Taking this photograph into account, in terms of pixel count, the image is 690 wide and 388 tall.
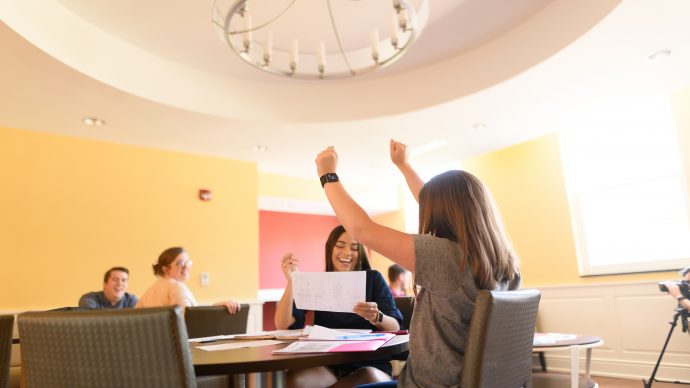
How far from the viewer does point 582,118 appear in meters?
4.43

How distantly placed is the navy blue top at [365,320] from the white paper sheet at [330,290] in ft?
1.14

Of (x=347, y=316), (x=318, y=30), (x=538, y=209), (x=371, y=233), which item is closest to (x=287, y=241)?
(x=538, y=209)

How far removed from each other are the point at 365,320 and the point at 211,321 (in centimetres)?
89

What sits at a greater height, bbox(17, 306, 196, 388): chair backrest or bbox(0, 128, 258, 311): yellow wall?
bbox(0, 128, 258, 311): yellow wall

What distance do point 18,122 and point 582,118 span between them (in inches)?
197

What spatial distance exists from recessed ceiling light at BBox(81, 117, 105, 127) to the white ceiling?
0.07 meters

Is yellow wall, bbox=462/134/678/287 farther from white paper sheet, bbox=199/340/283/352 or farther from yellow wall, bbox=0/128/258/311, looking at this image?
white paper sheet, bbox=199/340/283/352

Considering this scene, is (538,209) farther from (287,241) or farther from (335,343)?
(335,343)

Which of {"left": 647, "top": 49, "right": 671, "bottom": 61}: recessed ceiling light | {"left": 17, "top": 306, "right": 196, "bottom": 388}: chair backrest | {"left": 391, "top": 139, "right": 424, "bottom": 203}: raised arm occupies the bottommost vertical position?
{"left": 17, "top": 306, "right": 196, "bottom": 388}: chair backrest

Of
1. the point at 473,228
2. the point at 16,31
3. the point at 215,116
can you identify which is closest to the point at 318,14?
the point at 215,116

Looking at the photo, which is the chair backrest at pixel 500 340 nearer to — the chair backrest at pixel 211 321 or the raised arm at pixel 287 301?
the raised arm at pixel 287 301

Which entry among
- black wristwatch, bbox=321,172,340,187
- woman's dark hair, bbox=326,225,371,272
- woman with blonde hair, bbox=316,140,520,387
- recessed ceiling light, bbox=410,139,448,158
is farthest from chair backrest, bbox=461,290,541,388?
recessed ceiling light, bbox=410,139,448,158

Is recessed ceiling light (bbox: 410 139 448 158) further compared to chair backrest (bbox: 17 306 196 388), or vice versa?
recessed ceiling light (bbox: 410 139 448 158)

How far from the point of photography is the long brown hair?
118cm
